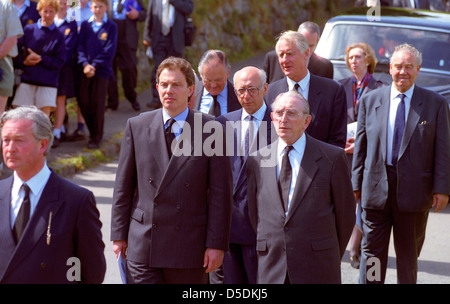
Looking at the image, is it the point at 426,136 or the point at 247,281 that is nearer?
the point at 247,281

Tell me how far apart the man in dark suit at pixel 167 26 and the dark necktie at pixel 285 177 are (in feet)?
29.1

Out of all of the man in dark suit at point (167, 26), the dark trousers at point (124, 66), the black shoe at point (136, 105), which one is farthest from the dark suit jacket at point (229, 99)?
the black shoe at point (136, 105)

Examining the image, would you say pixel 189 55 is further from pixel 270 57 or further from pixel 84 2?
pixel 270 57

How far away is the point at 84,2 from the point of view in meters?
12.7

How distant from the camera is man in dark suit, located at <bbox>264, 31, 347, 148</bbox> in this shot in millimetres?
7387

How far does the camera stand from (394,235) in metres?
7.35

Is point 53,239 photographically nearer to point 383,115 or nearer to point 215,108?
point 215,108

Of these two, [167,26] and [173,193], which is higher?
[167,26]

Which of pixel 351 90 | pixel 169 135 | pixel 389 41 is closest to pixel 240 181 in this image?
pixel 169 135

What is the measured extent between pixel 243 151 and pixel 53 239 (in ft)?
7.47
